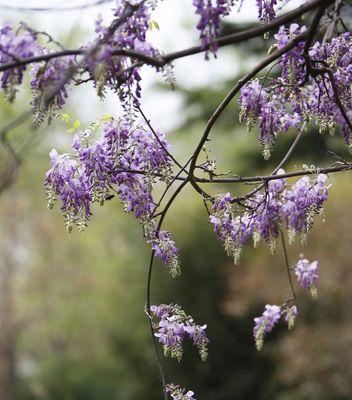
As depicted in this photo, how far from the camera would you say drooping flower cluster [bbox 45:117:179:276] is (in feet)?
9.47

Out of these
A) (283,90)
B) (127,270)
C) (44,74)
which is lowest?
(44,74)

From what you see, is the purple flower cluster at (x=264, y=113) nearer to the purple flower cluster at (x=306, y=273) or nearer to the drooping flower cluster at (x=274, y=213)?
the drooping flower cluster at (x=274, y=213)

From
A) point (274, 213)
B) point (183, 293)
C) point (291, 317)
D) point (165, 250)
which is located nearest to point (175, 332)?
point (165, 250)

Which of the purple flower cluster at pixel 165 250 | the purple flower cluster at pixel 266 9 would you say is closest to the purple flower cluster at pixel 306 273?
the purple flower cluster at pixel 165 250

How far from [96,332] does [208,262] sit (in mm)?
4352

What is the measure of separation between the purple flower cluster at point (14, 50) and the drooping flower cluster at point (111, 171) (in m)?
0.54

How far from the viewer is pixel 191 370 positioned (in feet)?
44.7

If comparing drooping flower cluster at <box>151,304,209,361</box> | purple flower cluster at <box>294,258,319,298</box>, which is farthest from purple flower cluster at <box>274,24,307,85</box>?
drooping flower cluster at <box>151,304,209,361</box>

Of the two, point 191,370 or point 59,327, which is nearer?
point 191,370

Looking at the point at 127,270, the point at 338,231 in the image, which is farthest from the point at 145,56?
the point at 127,270

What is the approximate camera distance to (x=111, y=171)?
9.56 ft

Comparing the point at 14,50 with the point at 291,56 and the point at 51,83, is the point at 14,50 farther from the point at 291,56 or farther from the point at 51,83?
the point at 291,56

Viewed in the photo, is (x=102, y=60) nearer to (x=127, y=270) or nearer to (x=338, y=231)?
(x=338, y=231)

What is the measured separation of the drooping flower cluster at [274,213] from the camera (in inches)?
118
